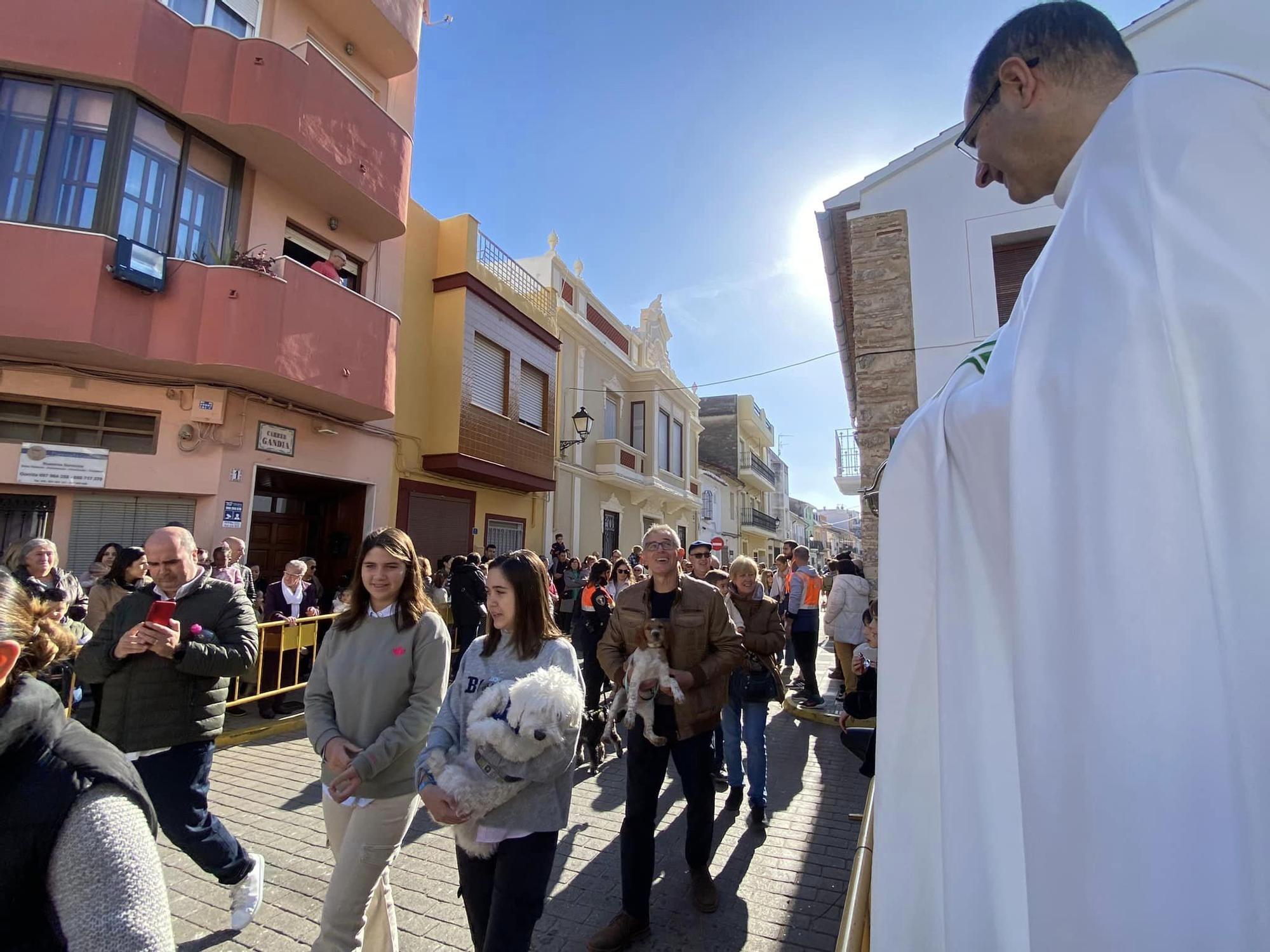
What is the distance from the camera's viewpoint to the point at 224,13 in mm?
8422

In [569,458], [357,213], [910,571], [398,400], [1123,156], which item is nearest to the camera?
[1123,156]

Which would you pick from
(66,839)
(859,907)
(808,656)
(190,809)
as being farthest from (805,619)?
(66,839)

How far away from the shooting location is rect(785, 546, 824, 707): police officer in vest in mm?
8086

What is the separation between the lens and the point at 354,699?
2.71 m

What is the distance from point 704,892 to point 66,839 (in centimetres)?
309

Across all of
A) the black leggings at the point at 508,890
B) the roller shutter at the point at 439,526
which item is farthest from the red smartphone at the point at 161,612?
the roller shutter at the point at 439,526

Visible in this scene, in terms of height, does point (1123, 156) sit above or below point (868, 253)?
below

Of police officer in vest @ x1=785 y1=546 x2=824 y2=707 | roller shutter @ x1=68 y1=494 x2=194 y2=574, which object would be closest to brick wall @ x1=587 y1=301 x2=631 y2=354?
police officer in vest @ x1=785 y1=546 x2=824 y2=707

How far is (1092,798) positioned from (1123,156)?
0.71m

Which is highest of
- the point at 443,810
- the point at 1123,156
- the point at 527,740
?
the point at 1123,156

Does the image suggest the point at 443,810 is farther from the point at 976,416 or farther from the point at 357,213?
the point at 357,213

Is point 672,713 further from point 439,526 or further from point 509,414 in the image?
point 509,414

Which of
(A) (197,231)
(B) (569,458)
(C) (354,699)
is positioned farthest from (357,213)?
(C) (354,699)

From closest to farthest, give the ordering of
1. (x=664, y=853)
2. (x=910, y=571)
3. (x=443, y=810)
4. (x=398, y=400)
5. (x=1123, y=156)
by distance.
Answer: (x=1123, y=156) → (x=910, y=571) → (x=443, y=810) → (x=664, y=853) → (x=398, y=400)
